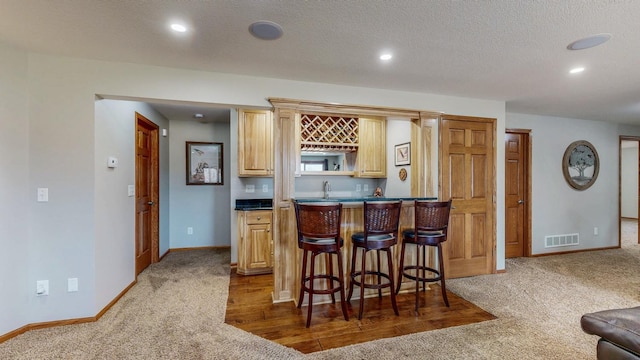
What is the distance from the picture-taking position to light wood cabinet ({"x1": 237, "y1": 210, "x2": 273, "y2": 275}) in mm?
3738

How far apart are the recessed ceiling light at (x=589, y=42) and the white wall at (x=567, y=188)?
8.21 ft

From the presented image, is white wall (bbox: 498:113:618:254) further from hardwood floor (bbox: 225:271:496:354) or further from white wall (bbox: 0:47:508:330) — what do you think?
white wall (bbox: 0:47:508:330)

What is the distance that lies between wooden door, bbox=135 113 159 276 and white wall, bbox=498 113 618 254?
545cm

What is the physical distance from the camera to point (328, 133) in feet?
14.3

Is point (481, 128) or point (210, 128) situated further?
point (210, 128)

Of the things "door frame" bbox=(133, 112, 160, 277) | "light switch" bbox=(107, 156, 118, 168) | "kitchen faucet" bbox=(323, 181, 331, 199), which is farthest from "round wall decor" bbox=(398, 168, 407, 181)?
"door frame" bbox=(133, 112, 160, 277)

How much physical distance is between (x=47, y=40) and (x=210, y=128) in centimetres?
296

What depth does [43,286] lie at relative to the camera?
237 cm

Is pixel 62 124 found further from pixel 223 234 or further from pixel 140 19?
pixel 223 234

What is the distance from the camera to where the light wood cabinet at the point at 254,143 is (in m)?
3.91

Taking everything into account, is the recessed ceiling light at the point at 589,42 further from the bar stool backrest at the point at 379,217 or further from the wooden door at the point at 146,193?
the wooden door at the point at 146,193

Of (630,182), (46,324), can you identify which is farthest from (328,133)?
(630,182)

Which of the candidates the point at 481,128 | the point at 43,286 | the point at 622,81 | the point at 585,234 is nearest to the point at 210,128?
the point at 43,286

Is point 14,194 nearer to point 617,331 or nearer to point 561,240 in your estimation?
point 617,331
